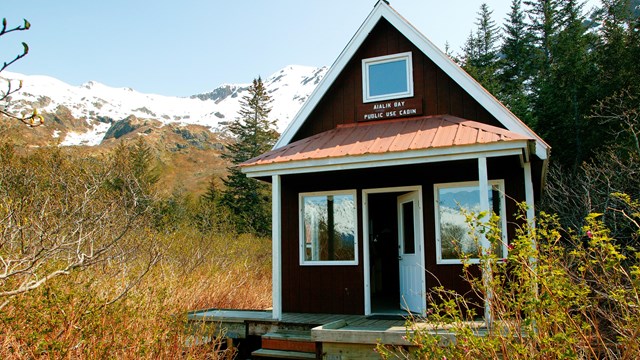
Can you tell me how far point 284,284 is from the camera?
990 cm

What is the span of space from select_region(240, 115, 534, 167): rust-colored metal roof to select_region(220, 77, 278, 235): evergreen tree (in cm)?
2573

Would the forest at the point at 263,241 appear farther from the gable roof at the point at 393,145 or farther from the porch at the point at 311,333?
the gable roof at the point at 393,145

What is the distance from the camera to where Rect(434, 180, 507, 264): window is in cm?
883

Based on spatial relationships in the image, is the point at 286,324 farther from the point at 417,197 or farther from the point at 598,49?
the point at 598,49

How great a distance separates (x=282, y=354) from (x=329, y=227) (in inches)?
104

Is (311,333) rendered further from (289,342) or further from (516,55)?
(516,55)

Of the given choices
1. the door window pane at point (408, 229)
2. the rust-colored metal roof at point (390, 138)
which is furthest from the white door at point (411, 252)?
the rust-colored metal roof at point (390, 138)

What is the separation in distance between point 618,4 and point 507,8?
985 cm

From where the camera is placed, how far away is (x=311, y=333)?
7.07m

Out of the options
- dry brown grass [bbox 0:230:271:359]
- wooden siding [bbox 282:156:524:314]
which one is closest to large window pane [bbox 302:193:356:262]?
wooden siding [bbox 282:156:524:314]

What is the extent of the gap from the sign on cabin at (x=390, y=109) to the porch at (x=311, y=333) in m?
3.56

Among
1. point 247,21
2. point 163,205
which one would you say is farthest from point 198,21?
point 163,205

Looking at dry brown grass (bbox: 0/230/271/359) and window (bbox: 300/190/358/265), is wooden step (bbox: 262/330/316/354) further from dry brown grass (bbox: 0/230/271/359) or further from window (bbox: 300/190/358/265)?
window (bbox: 300/190/358/265)

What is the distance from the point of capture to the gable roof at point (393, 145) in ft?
24.6
